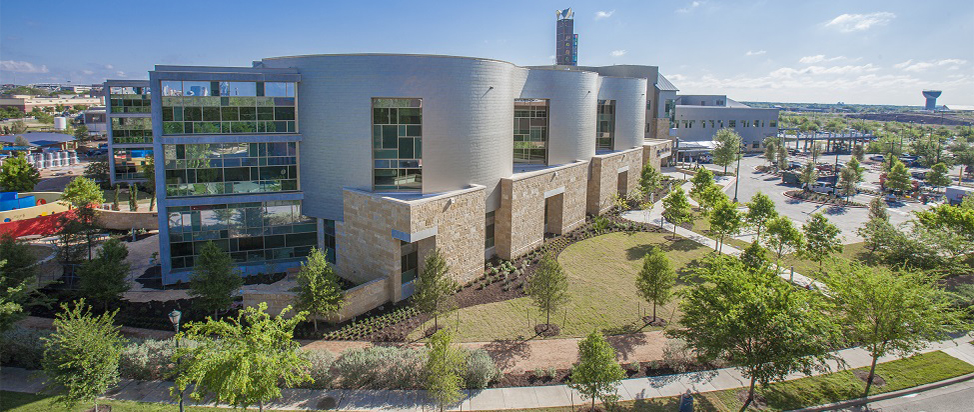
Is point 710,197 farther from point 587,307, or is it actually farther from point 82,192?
point 82,192

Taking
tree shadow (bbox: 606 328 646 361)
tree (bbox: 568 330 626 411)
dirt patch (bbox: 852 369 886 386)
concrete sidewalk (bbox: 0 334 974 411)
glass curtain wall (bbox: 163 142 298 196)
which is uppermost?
glass curtain wall (bbox: 163 142 298 196)

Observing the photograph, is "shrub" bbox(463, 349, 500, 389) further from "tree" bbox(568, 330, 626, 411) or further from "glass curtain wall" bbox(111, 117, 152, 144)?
"glass curtain wall" bbox(111, 117, 152, 144)

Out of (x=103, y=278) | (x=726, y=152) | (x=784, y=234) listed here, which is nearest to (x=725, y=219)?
(x=784, y=234)

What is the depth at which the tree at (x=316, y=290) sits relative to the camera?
22.0 meters

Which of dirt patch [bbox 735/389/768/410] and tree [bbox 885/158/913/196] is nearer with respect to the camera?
dirt patch [bbox 735/389/768/410]

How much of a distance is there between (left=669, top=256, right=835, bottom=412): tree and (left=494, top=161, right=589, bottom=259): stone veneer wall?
1629 cm

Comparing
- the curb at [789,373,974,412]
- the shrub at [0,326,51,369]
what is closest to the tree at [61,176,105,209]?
the shrub at [0,326,51,369]

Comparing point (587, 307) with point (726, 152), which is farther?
point (726, 152)

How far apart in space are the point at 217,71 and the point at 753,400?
1183 inches

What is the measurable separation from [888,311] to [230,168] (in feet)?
104

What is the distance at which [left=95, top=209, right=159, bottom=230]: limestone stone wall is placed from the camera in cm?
3912

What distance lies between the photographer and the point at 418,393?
1858 centimetres

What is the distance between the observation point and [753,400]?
730 inches

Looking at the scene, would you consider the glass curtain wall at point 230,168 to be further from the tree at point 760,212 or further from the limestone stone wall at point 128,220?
the tree at point 760,212
